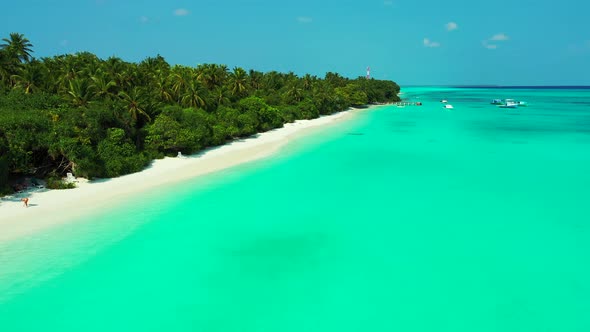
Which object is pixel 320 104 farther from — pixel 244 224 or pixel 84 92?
pixel 244 224

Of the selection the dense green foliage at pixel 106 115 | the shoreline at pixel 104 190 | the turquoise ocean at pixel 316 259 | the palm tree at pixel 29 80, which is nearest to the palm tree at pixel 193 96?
the dense green foliage at pixel 106 115

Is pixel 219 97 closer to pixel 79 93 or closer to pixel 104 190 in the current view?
pixel 79 93

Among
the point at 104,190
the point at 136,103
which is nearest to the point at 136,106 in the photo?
the point at 136,103

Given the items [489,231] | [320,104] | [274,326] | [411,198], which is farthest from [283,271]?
[320,104]

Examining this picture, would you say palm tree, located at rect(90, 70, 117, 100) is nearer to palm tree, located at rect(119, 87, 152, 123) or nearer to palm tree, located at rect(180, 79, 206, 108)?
palm tree, located at rect(119, 87, 152, 123)

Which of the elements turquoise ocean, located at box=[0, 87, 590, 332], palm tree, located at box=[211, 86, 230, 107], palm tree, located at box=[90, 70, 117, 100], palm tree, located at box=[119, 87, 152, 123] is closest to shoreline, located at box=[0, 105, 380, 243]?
turquoise ocean, located at box=[0, 87, 590, 332]

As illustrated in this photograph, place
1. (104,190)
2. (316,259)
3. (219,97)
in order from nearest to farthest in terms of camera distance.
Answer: (316,259)
(104,190)
(219,97)
